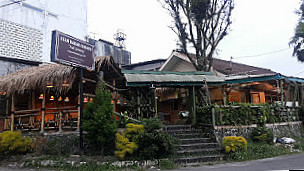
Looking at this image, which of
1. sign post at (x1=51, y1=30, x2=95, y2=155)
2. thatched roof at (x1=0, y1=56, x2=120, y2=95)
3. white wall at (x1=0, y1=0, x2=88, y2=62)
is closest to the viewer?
sign post at (x1=51, y1=30, x2=95, y2=155)

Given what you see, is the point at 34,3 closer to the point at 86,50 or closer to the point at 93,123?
the point at 86,50

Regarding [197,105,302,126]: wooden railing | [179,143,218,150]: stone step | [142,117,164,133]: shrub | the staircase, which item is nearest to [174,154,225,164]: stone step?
the staircase

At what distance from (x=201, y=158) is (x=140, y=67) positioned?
14.6 meters

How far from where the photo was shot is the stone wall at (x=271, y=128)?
9.83 m

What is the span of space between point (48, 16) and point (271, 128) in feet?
69.0

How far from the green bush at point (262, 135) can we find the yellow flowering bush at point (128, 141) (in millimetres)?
5341

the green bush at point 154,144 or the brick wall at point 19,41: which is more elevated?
the brick wall at point 19,41

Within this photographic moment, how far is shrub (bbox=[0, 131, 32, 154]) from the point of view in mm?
8992

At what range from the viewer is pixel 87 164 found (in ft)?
24.5

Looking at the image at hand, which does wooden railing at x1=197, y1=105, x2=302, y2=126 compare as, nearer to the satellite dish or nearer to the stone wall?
the stone wall

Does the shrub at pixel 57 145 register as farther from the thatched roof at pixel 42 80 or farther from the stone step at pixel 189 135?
the stone step at pixel 189 135

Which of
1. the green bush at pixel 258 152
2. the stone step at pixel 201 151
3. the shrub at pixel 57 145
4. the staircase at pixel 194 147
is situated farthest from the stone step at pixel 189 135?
the shrub at pixel 57 145

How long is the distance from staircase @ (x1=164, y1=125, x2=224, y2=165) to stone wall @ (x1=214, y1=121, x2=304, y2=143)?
1.72 feet

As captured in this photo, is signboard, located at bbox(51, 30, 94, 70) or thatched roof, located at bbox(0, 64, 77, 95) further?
thatched roof, located at bbox(0, 64, 77, 95)
